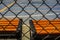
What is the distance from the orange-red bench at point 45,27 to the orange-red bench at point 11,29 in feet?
0.27

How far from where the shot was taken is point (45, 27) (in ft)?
4.52

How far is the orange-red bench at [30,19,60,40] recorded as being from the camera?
1297mm

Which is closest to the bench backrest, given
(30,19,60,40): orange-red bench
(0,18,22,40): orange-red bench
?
(30,19,60,40): orange-red bench

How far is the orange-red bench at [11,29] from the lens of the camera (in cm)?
128

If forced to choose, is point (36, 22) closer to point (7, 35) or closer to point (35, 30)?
point (35, 30)

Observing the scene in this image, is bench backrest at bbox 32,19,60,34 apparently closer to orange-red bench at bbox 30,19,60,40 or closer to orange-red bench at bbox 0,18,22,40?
orange-red bench at bbox 30,19,60,40

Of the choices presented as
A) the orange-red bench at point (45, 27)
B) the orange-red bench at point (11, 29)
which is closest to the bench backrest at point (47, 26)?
the orange-red bench at point (45, 27)

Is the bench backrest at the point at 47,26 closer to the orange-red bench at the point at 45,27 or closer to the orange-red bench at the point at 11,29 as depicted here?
the orange-red bench at the point at 45,27

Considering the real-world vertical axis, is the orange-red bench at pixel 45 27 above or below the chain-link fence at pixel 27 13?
below

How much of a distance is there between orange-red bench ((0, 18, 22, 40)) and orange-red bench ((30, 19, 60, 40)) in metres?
0.08

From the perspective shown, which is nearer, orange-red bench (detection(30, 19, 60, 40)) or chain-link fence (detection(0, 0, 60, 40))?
orange-red bench (detection(30, 19, 60, 40))

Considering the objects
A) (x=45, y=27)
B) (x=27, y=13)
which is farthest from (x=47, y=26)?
(x=27, y=13)

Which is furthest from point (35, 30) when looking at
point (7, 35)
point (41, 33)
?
point (7, 35)

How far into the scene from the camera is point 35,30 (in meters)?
1.33
